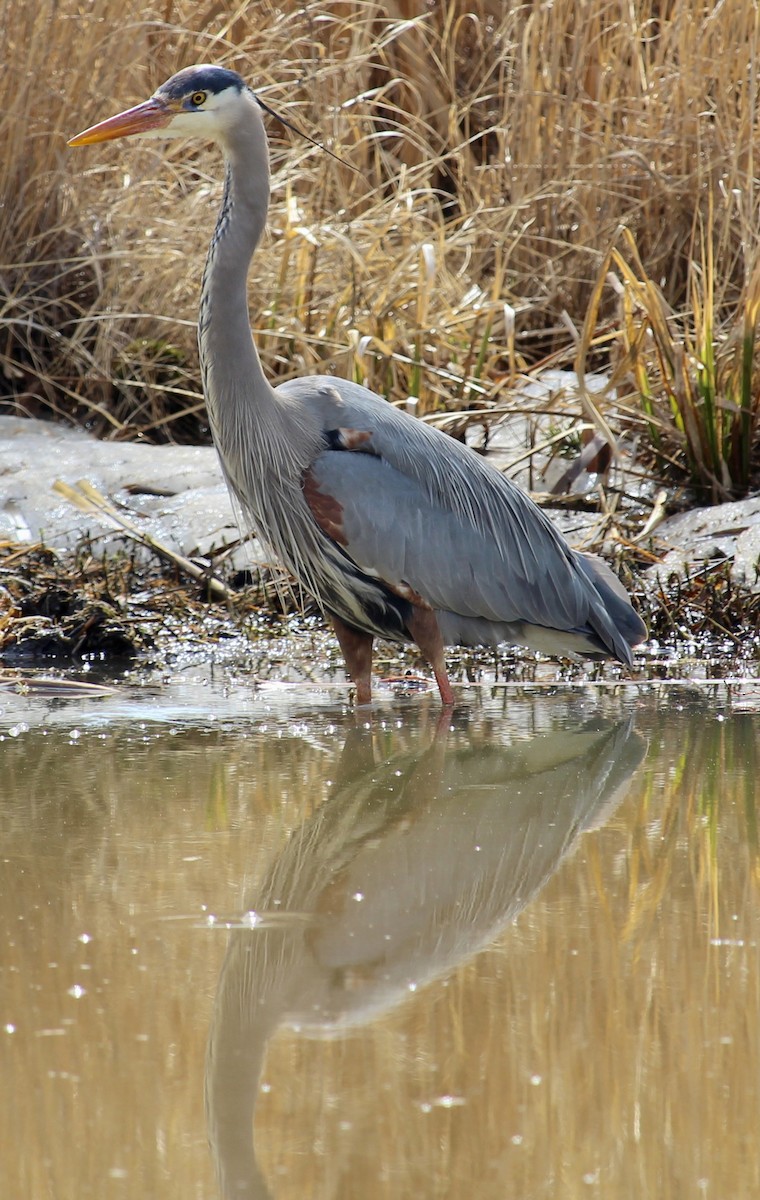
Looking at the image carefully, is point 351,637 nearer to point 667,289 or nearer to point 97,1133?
point 97,1133

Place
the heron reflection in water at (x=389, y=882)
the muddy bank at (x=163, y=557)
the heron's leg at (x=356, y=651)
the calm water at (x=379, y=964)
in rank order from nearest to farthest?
the calm water at (x=379, y=964)
the heron reflection in water at (x=389, y=882)
the heron's leg at (x=356, y=651)
the muddy bank at (x=163, y=557)

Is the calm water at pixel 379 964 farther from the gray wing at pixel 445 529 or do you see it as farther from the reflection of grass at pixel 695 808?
the gray wing at pixel 445 529

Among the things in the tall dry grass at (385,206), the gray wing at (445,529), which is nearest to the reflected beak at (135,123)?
the gray wing at (445,529)

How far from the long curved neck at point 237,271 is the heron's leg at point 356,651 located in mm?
797

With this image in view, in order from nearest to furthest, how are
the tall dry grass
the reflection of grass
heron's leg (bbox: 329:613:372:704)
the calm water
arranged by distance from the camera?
the calm water → the reflection of grass → heron's leg (bbox: 329:613:372:704) → the tall dry grass

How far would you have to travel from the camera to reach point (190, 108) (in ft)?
16.0

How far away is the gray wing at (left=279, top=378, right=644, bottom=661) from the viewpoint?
4.95m

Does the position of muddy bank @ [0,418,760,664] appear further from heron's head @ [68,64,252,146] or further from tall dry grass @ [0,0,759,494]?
heron's head @ [68,64,252,146]

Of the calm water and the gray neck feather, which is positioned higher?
the gray neck feather

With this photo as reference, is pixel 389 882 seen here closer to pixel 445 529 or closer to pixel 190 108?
pixel 445 529

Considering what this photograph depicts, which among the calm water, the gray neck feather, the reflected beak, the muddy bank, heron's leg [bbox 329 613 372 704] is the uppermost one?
the reflected beak

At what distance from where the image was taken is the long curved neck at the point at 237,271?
4.84 m

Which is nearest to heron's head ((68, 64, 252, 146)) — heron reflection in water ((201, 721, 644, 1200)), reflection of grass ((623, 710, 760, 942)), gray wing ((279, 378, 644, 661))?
gray wing ((279, 378, 644, 661))

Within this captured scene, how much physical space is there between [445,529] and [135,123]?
1620mm
